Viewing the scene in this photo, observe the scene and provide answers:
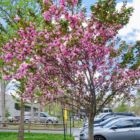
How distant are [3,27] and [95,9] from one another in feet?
40.5

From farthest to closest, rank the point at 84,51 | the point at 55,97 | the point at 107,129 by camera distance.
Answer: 1. the point at 107,129
2. the point at 55,97
3. the point at 84,51

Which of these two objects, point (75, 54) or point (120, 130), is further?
point (120, 130)

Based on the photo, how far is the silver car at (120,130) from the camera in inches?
919

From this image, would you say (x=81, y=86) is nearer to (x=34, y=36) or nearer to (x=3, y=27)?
(x=34, y=36)

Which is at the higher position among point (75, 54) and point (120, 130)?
point (75, 54)

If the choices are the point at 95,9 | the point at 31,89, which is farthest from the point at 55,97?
the point at 95,9

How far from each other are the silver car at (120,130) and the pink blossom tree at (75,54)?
32.9 feet

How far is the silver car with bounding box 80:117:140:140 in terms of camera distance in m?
23.3

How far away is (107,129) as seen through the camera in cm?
2356

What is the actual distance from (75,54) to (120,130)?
11659 millimetres

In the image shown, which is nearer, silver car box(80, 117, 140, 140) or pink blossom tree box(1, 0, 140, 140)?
pink blossom tree box(1, 0, 140, 140)

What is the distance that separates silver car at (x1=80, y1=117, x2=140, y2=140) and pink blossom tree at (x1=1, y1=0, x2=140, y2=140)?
10031 millimetres

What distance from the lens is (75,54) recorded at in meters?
12.6

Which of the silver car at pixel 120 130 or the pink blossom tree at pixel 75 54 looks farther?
the silver car at pixel 120 130
